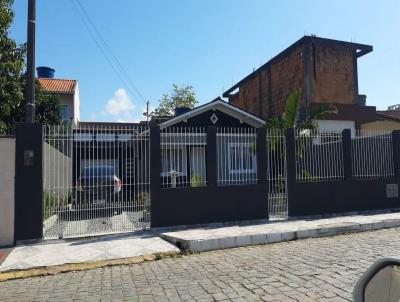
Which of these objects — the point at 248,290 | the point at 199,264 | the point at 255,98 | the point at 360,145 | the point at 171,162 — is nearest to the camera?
the point at 248,290

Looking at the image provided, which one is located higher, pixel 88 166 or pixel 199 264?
pixel 88 166

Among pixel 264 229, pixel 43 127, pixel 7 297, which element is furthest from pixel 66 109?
pixel 7 297

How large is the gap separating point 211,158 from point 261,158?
61.9 inches

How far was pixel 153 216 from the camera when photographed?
10.1m

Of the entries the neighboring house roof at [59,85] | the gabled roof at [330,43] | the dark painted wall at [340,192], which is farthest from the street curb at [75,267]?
the neighboring house roof at [59,85]

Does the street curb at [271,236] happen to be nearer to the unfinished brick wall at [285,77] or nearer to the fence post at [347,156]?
the fence post at [347,156]

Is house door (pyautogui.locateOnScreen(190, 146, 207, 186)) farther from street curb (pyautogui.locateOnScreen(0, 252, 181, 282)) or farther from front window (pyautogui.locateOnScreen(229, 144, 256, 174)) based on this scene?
street curb (pyautogui.locateOnScreen(0, 252, 181, 282))

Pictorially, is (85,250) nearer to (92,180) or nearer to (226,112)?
(92,180)

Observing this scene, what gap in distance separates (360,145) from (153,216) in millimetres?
7343

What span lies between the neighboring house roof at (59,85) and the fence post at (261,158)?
22758mm

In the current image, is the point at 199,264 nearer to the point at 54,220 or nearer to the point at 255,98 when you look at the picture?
the point at 54,220

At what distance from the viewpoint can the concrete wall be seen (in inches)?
355

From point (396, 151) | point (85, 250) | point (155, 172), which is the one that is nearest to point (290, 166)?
point (155, 172)

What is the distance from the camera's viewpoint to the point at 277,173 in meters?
11.7
